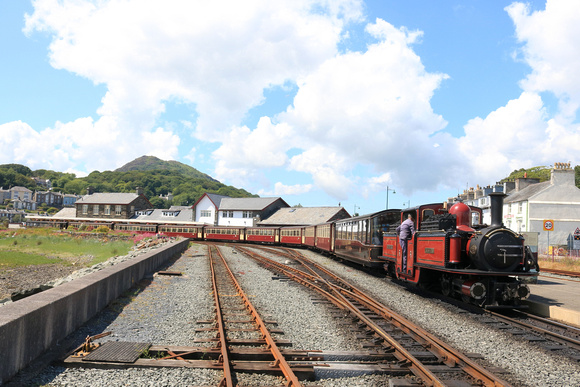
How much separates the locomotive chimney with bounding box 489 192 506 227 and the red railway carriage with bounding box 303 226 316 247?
23880 millimetres

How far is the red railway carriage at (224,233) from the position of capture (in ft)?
161

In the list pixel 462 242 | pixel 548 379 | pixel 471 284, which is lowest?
pixel 548 379

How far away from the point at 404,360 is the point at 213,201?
6345 centimetres

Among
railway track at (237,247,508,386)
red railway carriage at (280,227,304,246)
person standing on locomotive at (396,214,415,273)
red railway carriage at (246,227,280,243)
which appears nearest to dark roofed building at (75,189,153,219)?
red railway carriage at (246,227,280,243)

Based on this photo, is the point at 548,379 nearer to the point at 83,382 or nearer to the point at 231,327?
the point at 231,327

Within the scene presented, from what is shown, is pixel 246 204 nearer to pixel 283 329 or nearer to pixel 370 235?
pixel 370 235

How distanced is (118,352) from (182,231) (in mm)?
44610

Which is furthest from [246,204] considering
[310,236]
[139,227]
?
[310,236]

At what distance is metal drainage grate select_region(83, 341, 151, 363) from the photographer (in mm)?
5672

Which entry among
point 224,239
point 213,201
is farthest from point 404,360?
point 213,201

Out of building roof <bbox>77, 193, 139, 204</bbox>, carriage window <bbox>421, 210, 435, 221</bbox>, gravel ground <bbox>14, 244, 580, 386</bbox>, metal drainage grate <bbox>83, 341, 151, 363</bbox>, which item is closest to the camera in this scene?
gravel ground <bbox>14, 244, 580, 386</bbox>

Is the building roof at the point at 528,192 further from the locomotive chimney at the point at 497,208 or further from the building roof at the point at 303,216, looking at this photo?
the locomotive chimney at the point at 497,208

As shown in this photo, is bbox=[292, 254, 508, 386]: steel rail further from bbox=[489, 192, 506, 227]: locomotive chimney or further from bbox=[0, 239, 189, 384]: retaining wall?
bbox=[0, 239, 189, 384]: retaining wall

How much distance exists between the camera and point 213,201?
67812 millimetres
